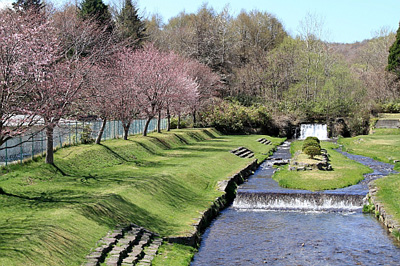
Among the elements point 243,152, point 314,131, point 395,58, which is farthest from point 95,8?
point 395,58

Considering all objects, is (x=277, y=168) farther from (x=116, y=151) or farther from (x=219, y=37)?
(x=219, y=37)

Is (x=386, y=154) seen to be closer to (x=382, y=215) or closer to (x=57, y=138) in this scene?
(x=382, y=215)

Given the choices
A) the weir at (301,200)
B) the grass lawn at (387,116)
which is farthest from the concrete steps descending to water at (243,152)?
the grass lawn at (387,116)

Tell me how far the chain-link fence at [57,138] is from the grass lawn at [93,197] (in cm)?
93

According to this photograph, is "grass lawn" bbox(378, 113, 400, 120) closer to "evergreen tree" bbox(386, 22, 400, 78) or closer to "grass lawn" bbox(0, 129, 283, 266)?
"evergreen tree" bbox(386, 22, 400, 78)

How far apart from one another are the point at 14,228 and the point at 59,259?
232 centimetres

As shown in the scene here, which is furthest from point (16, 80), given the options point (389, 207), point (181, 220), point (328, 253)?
point (389, 207)

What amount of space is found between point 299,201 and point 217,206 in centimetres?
465

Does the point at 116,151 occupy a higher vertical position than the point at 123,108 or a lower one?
lower

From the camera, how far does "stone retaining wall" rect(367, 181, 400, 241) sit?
18.6m

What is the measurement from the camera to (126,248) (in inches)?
555

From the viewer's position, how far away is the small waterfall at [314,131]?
6825 cm

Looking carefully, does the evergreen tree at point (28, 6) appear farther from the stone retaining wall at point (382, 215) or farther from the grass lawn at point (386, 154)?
the grass lawn at point (386, 154)

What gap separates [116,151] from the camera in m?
32.7
